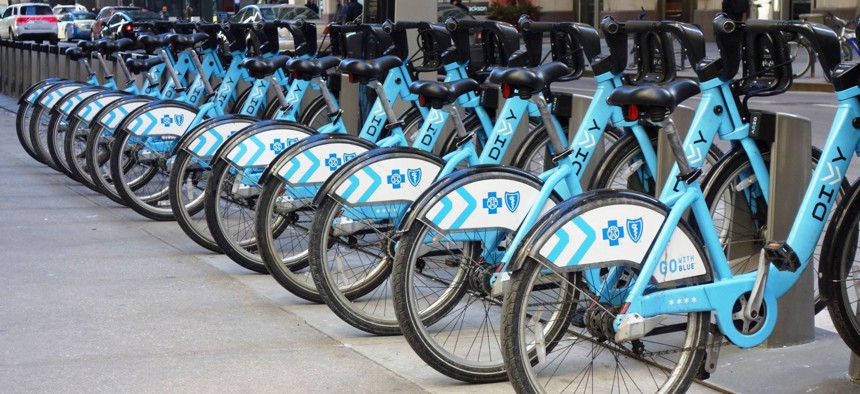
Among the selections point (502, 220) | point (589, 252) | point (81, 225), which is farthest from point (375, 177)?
point (81, 225)

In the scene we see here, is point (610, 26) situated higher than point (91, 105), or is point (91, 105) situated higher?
point (610, 26)

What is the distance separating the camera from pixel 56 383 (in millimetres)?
5152

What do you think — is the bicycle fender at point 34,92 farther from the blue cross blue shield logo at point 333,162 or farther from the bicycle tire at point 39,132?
the blue cross blue shield logo at point 333,162

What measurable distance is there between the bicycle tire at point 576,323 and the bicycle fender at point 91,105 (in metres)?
6.04

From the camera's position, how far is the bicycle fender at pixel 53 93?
11523 millimetres

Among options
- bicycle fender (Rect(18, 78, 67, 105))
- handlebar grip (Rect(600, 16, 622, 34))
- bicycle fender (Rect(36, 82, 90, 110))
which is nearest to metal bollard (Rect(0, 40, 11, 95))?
bicycle fender (Rect(18, 78, 67, 105))

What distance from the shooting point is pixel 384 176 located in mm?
5957

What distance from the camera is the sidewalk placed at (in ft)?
16.8

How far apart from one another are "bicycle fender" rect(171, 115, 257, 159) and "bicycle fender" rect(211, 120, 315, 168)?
1.73 ft

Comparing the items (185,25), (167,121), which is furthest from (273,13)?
(167,121)

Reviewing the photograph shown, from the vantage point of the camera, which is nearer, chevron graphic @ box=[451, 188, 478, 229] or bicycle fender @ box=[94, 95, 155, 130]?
chevron graphic @ box=[451, 188, 478, 229]

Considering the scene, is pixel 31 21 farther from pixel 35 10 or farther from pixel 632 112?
pixel 632 112

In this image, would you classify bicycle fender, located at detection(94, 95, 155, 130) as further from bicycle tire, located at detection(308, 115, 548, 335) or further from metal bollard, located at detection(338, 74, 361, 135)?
bicycle tire, located at detection(308, 115, 548, 335)

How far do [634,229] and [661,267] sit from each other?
0.15 metres
